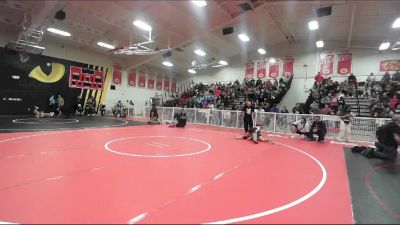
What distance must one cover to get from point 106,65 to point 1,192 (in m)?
19.2

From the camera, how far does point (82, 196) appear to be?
291 centimetres

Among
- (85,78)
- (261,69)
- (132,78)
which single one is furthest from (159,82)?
(261,69)

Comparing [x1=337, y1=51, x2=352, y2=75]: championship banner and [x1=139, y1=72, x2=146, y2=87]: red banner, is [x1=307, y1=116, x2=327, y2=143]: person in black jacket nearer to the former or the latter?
[x1=337, y1=51, x2=352, y2=75]: championship banner

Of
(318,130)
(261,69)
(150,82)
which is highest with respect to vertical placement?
(261,69)

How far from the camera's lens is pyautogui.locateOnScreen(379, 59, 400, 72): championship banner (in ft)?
52.0

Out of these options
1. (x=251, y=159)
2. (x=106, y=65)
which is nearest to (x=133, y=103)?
(x=106, y=65)

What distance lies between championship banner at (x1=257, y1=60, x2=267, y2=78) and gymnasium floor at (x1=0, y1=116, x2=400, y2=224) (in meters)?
16.4

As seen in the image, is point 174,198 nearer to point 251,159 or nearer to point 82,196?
point 82,196

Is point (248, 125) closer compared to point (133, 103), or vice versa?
point (248, 125)

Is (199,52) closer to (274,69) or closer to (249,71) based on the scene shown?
(249,71)

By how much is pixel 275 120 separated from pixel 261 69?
11692mm

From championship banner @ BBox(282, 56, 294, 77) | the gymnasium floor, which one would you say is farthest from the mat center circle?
championship banner @ BBox(282, 56, 294, 77)

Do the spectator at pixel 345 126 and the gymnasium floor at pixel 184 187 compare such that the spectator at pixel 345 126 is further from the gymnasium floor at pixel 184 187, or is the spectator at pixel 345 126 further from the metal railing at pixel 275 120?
the gymnasium floor at pixel 184 187

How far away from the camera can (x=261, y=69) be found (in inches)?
850
